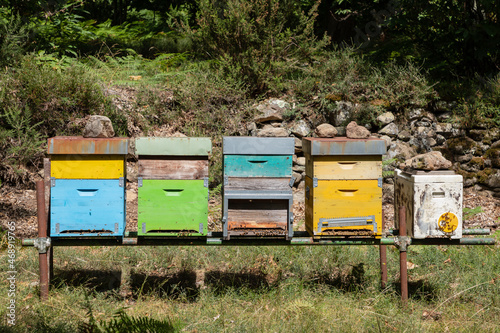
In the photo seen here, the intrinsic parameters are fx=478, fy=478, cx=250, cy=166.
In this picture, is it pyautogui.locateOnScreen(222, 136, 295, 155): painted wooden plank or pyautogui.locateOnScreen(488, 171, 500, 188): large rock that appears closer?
pyautogui.locateOnScreen(222, 136, 295, 155): painted wooden plank

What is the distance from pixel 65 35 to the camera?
10.3 m

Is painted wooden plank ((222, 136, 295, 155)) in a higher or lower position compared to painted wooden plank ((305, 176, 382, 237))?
higher

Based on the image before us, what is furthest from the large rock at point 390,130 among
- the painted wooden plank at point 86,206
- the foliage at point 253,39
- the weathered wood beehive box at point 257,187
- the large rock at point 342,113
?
the painted wooden plank at point 86,206

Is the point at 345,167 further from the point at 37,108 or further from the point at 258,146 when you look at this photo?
the point at 37,108

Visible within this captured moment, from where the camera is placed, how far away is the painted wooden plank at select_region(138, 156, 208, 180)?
384 cm

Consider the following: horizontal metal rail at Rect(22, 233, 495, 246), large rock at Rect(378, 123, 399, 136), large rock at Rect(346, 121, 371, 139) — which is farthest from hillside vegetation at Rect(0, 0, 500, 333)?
large rock at Rect(346, 121, 371, 139)

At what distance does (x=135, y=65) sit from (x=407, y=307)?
6837mm

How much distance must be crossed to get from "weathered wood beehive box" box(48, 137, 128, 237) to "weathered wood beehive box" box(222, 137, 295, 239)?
86 centimetres

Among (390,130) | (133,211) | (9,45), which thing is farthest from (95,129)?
(390,130)

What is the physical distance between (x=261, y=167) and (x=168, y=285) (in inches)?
70.9

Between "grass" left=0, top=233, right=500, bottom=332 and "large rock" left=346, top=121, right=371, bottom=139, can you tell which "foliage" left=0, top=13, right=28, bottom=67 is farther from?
"large rock" left=346, top=121, right=371, bottom=139

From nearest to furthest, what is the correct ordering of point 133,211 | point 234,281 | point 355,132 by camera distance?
point 355,132 → point 234,281 → point 133,211

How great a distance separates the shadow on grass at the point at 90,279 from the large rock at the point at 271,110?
376cm

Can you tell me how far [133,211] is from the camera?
6.84 metres
